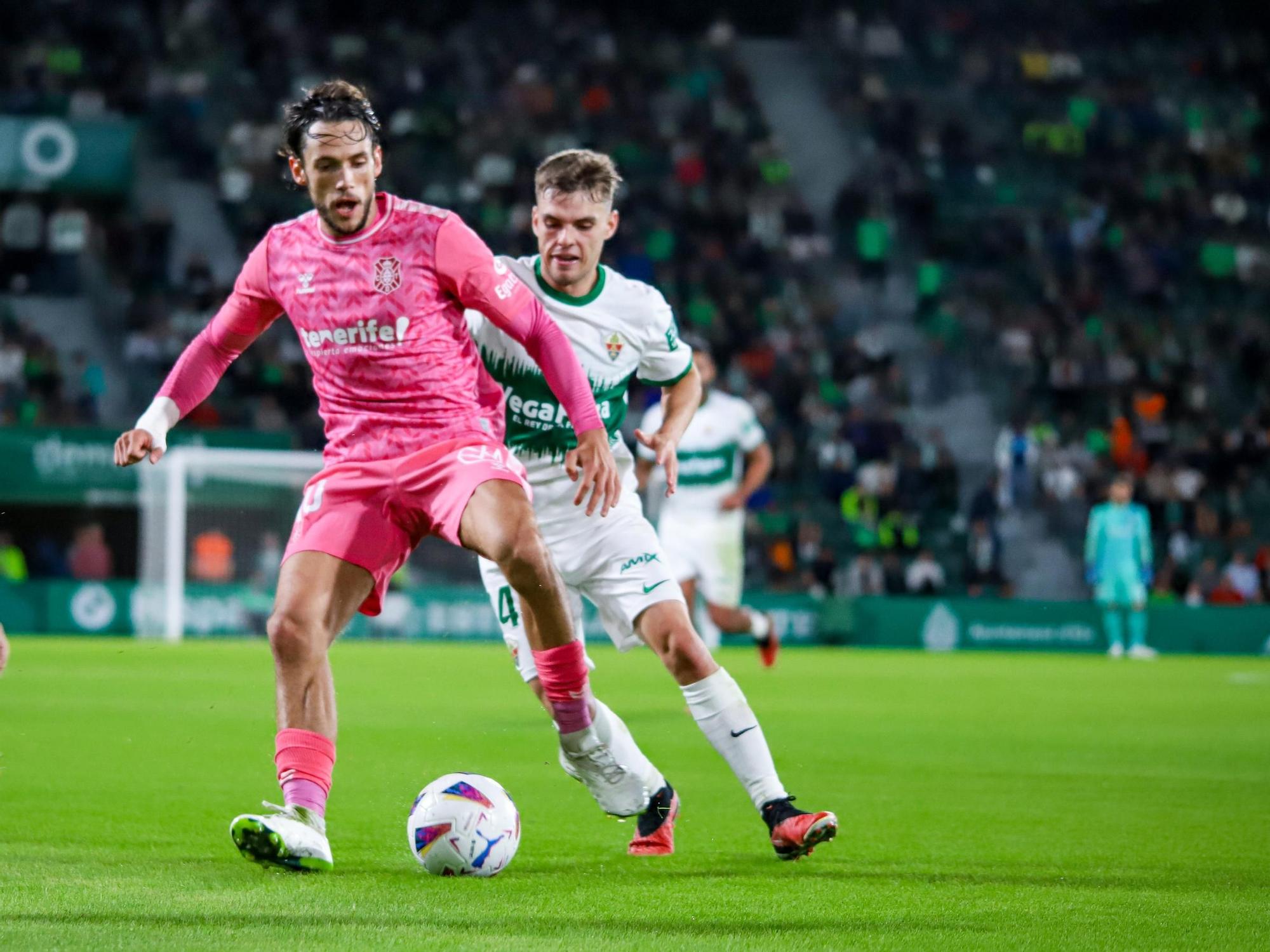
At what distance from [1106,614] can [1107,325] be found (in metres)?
6.04

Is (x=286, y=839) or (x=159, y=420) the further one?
(x=159, y=420)

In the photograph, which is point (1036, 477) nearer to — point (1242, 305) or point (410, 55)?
point (1242, 305)

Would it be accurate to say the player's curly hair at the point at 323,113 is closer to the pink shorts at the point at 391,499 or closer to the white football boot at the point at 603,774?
the pink shorts at the point at 391,499

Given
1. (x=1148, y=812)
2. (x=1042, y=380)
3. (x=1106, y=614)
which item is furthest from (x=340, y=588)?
(x=1042, y=380)

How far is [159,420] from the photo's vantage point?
5547 millimetres

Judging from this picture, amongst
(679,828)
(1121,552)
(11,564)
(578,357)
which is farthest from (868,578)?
(578,357)

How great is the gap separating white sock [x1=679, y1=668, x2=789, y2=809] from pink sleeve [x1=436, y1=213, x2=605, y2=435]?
40.7 inches

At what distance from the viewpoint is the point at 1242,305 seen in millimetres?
27297

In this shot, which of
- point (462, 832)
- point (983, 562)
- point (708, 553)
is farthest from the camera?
point (983, 562)

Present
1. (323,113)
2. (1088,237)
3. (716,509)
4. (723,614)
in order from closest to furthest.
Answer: (323,113) → (723,614) → (716,509) → (1088,237)

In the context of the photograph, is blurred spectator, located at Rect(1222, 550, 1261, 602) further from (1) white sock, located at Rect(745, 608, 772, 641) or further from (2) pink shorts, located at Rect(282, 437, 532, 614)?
(2) pink shorts, located at Rect(282, 437, 532, 614)

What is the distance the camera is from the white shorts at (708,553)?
14.9m

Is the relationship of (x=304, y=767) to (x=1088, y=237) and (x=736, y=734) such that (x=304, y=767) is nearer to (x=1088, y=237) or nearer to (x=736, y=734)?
(x=736, y=734)

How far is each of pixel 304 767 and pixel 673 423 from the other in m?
1.76
